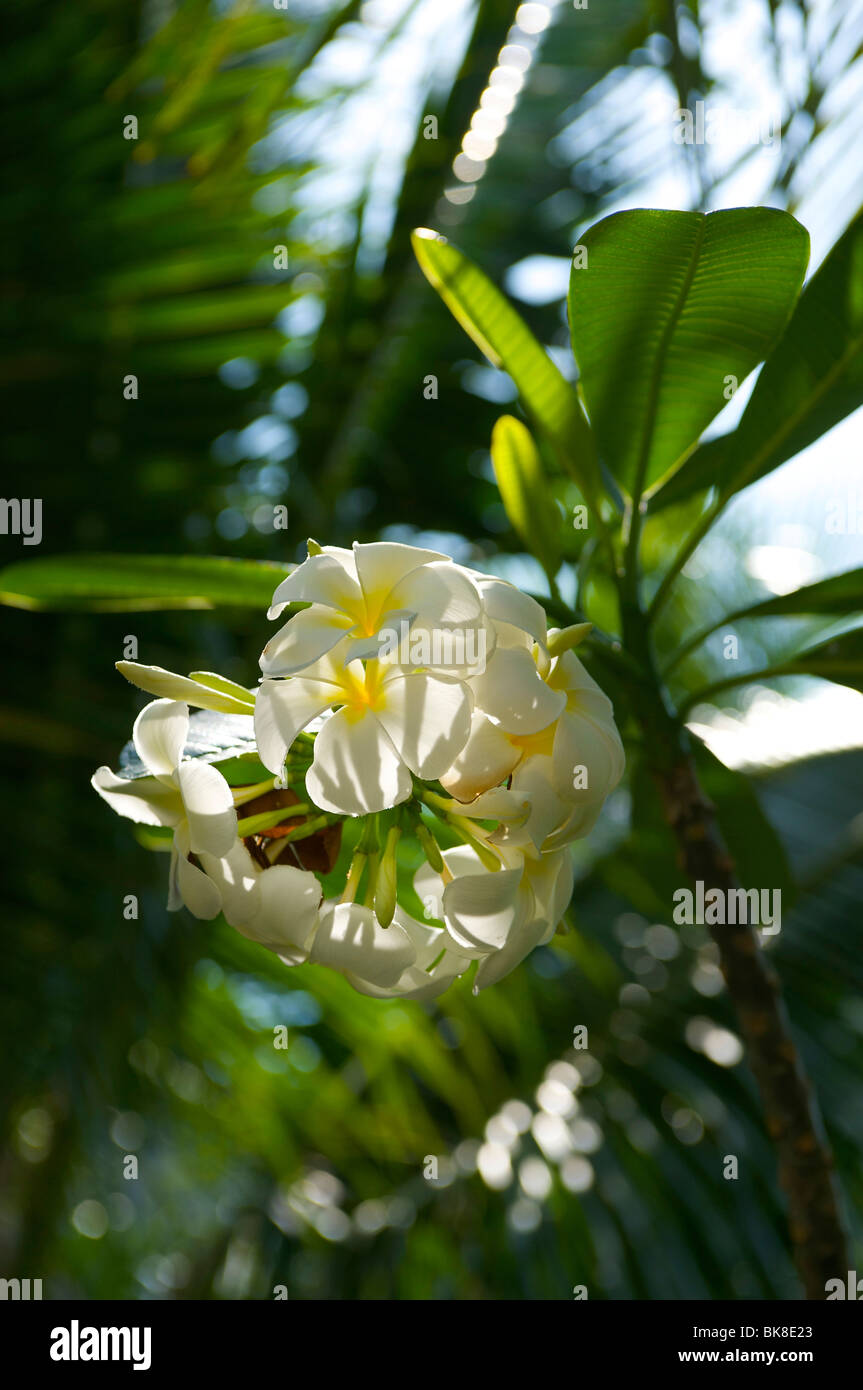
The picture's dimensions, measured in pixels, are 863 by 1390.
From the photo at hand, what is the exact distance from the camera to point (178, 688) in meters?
0.49

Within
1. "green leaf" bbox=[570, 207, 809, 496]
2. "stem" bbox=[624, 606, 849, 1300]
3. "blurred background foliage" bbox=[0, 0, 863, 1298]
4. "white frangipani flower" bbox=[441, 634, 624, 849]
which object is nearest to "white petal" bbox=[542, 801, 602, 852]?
"white frangipani flower" bbox=[441, 634, 624, 849]

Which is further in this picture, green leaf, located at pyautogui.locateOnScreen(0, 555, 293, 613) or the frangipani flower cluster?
green leaf, located at pyautogui.locateOnScreen(0, 555, 293, 613)

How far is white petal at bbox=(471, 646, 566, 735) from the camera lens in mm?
418

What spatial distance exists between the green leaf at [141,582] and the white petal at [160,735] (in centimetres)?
17

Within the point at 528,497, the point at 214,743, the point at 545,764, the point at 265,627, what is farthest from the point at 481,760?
the point at 265,627

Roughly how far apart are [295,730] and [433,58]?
4.51ft

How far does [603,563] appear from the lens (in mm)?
770

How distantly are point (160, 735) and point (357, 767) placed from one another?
116mm

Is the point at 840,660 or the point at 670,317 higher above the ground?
the point at 670,317

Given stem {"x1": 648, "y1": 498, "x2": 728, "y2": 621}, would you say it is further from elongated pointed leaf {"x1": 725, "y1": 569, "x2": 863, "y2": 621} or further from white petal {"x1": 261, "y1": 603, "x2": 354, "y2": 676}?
white petal {"x1": 261, "y1": 603, "x2": 354, "y2": 676}

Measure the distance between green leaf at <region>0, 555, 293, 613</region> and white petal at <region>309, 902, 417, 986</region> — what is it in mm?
249

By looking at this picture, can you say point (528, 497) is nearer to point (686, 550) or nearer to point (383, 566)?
point (686, 550)
